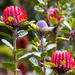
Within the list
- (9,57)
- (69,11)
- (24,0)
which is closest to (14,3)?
(24,0)

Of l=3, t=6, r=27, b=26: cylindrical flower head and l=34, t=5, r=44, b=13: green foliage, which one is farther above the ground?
l=34, t=5, r=44, b=13: green foliage

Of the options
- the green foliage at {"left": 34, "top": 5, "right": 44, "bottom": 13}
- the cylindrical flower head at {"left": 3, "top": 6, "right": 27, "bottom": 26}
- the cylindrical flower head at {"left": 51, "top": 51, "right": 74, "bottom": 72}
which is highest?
the green foliage at {"left": 34, "top": 5, "right": 44, "bottom": 13}

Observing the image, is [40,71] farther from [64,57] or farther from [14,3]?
[14,3]

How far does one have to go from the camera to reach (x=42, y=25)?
865 millimetres

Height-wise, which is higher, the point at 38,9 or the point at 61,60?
the point at 38,9

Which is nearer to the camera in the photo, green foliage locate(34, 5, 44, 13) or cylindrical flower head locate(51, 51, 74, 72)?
cylindrical flower head locate(51, 51, 74, 72)

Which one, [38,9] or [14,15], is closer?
[14,15]

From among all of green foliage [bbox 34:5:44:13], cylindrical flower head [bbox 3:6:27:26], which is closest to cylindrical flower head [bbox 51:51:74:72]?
cylindrical flower head [bbox 3:6:27:26]

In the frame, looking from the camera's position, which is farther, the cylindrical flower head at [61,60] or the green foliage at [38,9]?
the green foliage at [38,9]

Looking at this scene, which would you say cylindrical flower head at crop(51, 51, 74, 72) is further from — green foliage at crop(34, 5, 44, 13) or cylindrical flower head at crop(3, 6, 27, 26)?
green foliage at crop(34, 5, 44, 13)

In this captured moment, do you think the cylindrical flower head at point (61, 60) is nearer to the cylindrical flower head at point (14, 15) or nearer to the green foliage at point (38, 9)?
the cylindrical flower head at point (14, 15)

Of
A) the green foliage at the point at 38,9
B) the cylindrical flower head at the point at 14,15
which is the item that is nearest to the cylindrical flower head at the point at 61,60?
the cylindrical flower head at the point at 14,15

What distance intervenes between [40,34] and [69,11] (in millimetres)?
335

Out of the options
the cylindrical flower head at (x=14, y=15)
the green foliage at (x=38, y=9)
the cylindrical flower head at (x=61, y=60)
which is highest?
the green foliage at (x=38, y=9)
